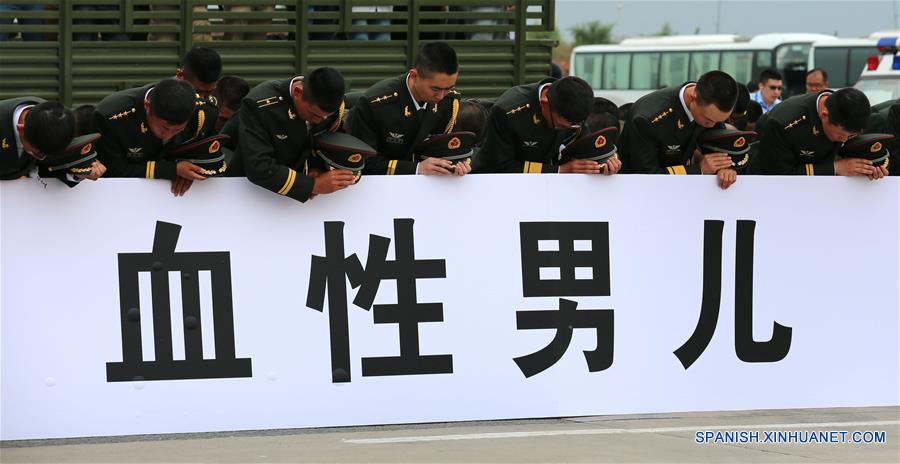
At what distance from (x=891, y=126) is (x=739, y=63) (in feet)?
88.0

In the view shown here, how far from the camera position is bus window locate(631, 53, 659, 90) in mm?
35594

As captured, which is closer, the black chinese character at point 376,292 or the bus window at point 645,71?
the black chinese character at point 376,292

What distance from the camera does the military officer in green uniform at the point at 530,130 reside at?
23.1ft

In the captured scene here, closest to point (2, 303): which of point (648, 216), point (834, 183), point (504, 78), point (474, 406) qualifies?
point (474, 406)

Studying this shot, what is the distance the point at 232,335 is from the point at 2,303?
1038 mm

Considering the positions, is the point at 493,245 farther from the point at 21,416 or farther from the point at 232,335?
the point at 21,416

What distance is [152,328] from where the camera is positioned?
6.22m

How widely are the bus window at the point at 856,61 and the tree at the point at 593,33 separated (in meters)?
47.6

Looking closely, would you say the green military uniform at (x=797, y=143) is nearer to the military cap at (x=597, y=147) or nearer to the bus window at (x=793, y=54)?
the military cap at (x=597, y=147)

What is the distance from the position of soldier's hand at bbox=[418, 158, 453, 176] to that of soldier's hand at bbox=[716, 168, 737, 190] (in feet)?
4.67

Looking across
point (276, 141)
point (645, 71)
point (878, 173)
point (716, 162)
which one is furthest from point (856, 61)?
point (276, 141)

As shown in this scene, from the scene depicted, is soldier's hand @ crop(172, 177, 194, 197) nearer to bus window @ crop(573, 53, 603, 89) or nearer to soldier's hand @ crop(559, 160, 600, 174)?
soldier's hand @ crop(559, 160, 600, 174)

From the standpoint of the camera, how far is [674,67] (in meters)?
35.1

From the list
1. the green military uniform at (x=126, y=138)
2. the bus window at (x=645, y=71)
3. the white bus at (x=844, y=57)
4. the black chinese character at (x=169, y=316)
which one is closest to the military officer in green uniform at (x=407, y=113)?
the green military uniform at (x=126, y=138)
